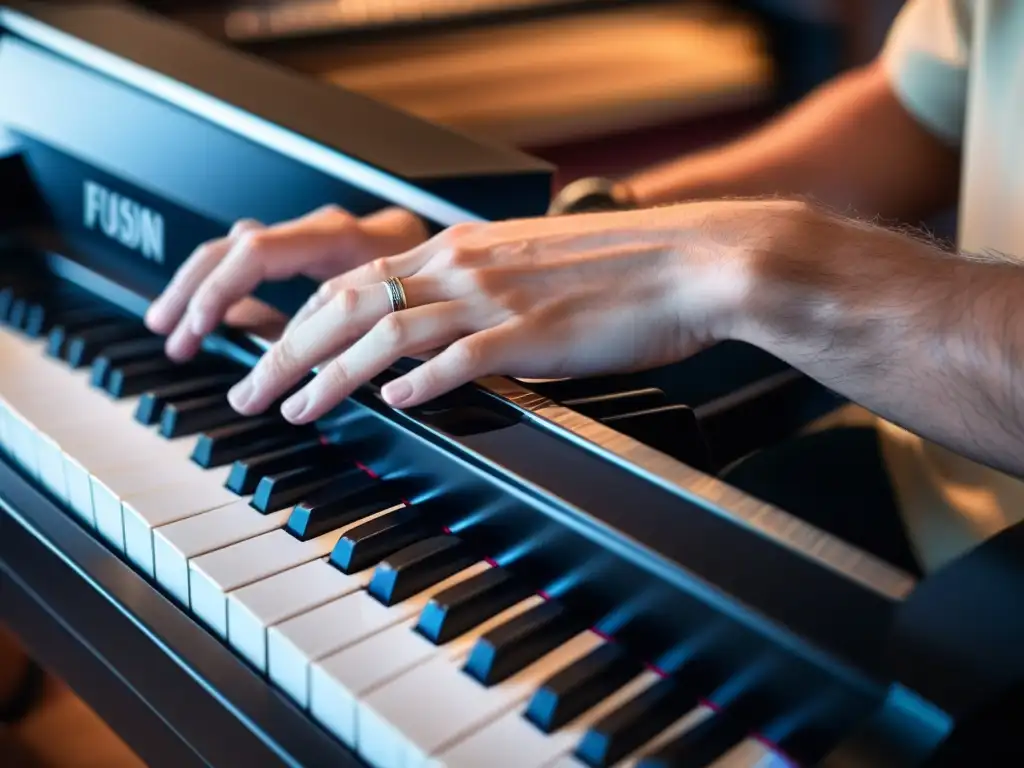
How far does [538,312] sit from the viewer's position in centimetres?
74

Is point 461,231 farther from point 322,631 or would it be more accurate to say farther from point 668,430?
point 322,631

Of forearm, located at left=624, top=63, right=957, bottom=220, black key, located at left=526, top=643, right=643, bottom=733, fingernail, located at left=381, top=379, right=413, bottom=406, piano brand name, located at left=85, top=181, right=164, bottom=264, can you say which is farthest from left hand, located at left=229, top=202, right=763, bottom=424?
forearm, located at left=624, top=63, right=957, bottom=220

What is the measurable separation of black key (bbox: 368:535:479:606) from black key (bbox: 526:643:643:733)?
0.11 meters

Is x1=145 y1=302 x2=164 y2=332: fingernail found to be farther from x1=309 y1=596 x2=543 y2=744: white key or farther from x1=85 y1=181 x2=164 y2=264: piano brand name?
x1=309 y1=596 x2=543 y2=744: white key

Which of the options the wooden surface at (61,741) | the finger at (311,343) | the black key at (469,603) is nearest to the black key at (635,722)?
the black key at (469,603)

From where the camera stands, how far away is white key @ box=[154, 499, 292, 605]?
0.69 metres

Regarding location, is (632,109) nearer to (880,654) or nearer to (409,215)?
(409,215)

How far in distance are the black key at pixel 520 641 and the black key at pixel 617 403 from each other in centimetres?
14

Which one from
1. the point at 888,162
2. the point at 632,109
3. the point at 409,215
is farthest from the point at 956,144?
the point at 409,215

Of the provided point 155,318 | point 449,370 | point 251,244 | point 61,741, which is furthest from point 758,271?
point 61,741

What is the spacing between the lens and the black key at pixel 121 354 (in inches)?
35.6

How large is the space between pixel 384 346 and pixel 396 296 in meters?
0.04

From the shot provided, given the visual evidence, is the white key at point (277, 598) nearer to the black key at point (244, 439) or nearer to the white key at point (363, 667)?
the white key at point (363, 667)

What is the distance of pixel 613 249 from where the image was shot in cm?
75
